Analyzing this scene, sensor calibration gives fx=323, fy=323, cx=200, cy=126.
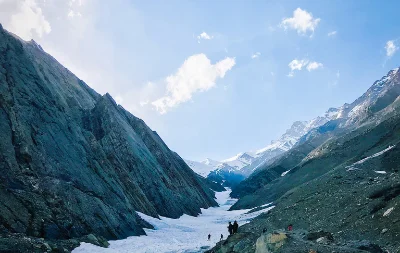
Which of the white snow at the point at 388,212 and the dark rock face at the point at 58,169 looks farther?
the dark rock face at the point at 58,169

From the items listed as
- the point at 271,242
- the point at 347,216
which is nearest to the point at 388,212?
the point at 347,216

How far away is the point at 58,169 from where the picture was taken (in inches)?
1711

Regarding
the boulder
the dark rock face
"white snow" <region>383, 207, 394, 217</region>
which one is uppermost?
the dark rock face

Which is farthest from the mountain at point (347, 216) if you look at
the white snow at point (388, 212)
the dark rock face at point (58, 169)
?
the dark rock face at point (58, 169)

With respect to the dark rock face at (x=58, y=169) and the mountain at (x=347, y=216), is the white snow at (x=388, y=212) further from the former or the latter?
the dark rock face at (x=58, y=169)

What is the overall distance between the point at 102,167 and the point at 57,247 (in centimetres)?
2763

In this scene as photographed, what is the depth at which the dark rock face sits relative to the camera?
34469mm

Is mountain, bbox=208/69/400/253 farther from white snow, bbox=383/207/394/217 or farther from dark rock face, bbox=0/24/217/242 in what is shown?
dark rock face, bbox=0/24/217/242

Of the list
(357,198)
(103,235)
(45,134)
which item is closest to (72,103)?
(45,134)

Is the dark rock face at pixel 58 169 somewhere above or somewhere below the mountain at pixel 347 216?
above

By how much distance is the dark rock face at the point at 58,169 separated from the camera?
34469 mm

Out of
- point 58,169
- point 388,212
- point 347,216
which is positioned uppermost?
point 58,169

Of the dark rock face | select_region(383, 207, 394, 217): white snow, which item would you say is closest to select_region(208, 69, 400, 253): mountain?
select_region(383, 207, 394, 217): white snow

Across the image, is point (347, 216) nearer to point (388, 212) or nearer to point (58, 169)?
point (388, 212)
